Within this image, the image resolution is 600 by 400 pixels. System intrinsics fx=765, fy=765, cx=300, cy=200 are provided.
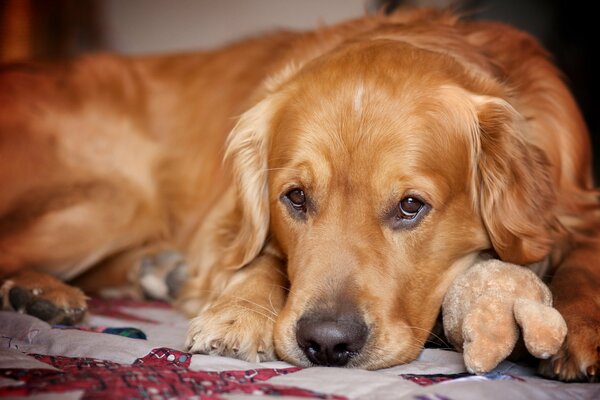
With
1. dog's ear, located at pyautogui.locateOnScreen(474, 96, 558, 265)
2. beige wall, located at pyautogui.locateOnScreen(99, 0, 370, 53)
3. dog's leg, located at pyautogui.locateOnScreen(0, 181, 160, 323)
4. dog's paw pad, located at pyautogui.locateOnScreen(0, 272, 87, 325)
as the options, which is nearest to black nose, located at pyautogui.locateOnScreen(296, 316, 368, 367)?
dog's ear, located at pyautogui.locateOnScreen(474, 96, 558, 265)

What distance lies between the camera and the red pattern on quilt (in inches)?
75.9

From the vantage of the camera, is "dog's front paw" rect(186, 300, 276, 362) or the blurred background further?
the blurred background

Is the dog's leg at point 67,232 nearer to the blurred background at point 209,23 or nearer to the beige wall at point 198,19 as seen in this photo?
the blurred background at point 209,23

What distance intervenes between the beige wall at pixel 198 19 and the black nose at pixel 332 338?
4599 mm

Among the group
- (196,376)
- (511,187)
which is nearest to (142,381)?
(196,376)

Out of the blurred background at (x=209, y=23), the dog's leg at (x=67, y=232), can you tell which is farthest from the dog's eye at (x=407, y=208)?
the blurred background at (x=209, y=23)

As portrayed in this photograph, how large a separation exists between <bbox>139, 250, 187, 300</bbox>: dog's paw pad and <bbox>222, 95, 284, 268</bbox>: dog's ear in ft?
2.24

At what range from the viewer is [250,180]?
321 centimetres

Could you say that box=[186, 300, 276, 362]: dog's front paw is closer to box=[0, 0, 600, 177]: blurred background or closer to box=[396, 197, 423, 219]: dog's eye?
box=[396, 197, 423, 219]: dog's eye

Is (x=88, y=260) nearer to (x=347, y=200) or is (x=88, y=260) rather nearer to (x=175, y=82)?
(x=175, y=82)

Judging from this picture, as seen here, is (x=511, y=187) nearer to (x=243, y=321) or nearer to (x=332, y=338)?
(x=332, y=338)

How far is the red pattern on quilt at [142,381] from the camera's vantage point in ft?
6.32

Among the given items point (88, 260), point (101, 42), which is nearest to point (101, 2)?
point (101, 42)

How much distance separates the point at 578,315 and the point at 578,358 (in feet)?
0.61
